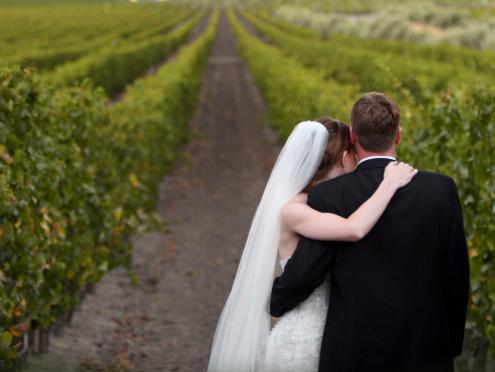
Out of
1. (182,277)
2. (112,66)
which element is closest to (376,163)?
(182,277)

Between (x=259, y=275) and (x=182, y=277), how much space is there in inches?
241

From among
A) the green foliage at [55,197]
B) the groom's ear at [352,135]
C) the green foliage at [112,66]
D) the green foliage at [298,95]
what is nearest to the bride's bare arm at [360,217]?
the groom's ear at [352,135]

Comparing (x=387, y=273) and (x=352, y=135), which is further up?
(x=352, y=135)

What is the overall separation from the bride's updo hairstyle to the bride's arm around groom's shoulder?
0.20 m

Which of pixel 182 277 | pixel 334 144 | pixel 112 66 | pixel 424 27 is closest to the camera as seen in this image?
pixel 334 144

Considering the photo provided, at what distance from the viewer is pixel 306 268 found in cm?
288

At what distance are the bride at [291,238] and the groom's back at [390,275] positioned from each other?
0.22 ft

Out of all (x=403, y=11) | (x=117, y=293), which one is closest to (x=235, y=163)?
(x=117, y=293)

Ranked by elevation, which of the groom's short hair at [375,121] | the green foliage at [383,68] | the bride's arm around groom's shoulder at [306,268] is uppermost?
the groom's short hair at [375,121]

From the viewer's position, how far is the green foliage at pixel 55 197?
514 cm

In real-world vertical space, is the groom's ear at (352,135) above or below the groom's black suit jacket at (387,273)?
above

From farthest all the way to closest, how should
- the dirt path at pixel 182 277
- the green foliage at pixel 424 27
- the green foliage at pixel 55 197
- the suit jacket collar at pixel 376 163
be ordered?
the green foliage at pixel 424 27
the dirt path at pixel 182 277
the green foliage at pixel 55 197
the suit jacket collar at pixel 376 163

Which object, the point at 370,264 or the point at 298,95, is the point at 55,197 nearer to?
the point at 370,264

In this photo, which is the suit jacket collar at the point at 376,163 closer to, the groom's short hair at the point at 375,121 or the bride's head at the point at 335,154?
the groom's short hair at the point at 375,121
